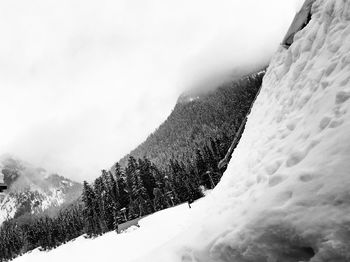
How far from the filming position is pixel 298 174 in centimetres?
528

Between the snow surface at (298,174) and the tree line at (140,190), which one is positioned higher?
the tree line at (140,190)

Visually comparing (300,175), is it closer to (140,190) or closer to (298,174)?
(298,174)

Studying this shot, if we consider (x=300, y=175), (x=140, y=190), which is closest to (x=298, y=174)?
(x=300, y=175)

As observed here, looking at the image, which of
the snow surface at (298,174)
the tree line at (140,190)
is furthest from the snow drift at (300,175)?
the tree line at (140,190)

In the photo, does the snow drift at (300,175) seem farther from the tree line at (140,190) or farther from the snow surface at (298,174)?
the tree line at (140,190)

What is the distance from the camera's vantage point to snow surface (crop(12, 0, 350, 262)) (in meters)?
4.59

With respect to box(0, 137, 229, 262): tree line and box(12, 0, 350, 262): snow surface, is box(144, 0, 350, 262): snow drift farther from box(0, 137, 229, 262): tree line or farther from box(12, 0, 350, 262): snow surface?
box(0, 137, 229, 262): tree line

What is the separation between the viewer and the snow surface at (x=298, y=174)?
4.59 metres

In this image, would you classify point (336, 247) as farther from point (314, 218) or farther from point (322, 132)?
point (322, 132)

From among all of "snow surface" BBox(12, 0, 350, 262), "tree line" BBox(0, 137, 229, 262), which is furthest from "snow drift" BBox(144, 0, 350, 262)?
"tree line" BBox(0, 137, 229, 262)

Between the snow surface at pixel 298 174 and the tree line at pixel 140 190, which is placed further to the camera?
the tree line at pixel 140 190

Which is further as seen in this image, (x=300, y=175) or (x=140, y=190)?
(x=140, y=190)

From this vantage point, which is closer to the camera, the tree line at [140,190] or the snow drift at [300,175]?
the snow drift at [300,175]

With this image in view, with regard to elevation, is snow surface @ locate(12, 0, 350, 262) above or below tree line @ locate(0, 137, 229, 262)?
below
